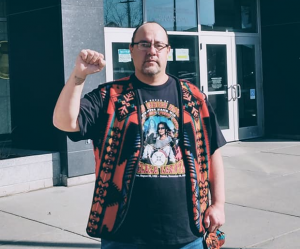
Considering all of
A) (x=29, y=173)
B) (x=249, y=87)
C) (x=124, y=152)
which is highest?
(x=249, y=87)

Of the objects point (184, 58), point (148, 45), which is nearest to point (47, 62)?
point (184, 58)

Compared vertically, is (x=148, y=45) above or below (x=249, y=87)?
below

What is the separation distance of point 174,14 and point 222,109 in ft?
7.59

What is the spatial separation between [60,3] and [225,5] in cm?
492

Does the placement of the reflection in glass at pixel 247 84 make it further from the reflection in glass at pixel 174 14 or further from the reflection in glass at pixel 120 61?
the reflection in glass at pixel 120 61

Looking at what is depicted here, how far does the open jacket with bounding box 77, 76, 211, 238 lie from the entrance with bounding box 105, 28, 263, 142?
24.6 ft

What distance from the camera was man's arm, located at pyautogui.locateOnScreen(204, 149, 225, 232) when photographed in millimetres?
2688

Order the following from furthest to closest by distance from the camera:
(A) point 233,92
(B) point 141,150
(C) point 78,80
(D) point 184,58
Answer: (A) point 233,92, (D) point 184,58, (B) point 141,150, (C) point 78,80

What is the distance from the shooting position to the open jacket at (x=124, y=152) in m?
2.51

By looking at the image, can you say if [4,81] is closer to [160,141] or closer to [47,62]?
[47,62]

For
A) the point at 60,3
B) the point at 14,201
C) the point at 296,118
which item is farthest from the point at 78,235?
the point at 296,118

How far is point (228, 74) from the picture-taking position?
11.3 meters

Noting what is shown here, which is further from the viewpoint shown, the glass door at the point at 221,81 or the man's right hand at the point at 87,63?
the glass door at the point at 221,81

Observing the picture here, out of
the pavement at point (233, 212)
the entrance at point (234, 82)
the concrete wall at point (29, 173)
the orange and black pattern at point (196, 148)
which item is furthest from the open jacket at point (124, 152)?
the entrance at point (234, 82)
